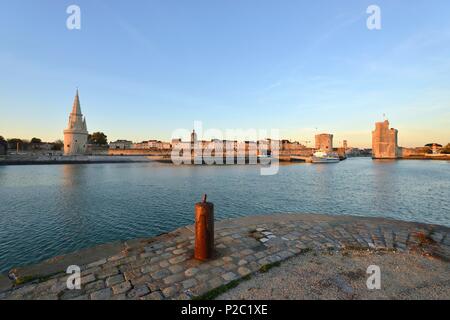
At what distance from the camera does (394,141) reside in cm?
12456

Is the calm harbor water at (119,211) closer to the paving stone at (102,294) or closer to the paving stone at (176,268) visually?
the paving stone at (176,268)

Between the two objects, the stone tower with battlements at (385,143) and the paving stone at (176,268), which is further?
the stone tower with battlements at (385,143)

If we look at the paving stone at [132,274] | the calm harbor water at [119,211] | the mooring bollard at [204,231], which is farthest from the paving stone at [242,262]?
the calm harbor water at [119,211]

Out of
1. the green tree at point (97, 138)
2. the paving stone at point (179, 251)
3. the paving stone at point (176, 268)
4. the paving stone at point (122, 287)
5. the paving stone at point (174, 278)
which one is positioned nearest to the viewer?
the paving stone at point (122, 287)

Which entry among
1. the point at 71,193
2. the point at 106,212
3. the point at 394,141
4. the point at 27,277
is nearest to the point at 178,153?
the point at 71,193

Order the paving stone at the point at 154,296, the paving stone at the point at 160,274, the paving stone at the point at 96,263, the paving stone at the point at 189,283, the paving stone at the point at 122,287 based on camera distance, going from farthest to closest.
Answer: the paving stone at the point at 96,263 → the paving stone at the point at 160,274 → the paving stone at the point at 189,283 → the paving stone at the point at 122,287 → the paving stone at the point at 154,296

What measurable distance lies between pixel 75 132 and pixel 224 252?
7104 cm

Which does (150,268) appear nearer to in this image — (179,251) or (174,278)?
(174,278)

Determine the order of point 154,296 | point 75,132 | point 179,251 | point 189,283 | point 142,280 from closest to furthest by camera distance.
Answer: point 154,296 → point 189,283 → point 142,280 → point 179,251 → point 75,132

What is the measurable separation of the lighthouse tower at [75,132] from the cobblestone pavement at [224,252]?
227 ft

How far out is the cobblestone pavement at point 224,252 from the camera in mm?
4023

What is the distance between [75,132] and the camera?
62031 millimetres

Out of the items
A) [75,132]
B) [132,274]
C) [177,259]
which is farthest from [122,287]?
[75,132]
